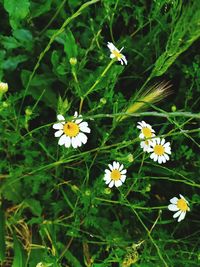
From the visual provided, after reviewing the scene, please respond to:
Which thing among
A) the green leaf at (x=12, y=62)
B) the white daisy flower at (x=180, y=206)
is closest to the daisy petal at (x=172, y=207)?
the white daisy flower at (x=180, y=206)

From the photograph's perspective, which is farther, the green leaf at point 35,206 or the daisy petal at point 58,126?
the green leaf at point 35,206

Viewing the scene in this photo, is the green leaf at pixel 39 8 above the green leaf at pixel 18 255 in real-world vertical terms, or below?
above

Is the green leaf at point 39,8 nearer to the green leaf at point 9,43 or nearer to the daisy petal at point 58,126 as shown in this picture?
the green leaf at point 9,43

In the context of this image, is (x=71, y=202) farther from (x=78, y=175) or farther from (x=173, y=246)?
(x=173, y=246)

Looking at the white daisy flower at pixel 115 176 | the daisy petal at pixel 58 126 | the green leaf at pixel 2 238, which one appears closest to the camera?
the daisy petal at pixel 58 126

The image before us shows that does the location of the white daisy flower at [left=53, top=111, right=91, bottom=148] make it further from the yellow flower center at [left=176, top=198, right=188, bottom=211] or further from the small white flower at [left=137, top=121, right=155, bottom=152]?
the yellow flower center at [left=176, top=198, right=188, bottom=211]

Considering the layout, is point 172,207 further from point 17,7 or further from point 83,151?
point 17,7
